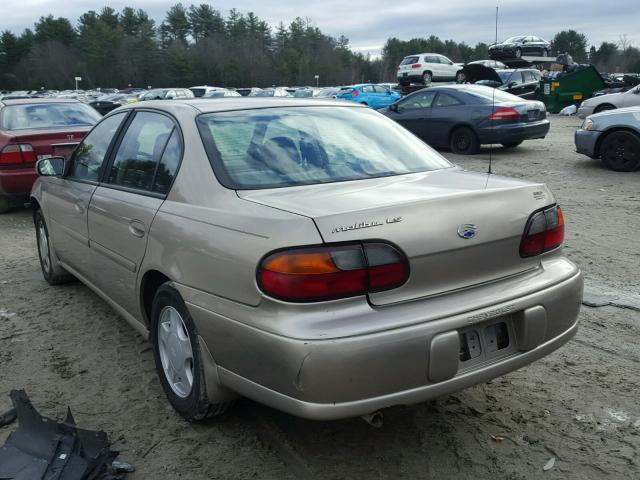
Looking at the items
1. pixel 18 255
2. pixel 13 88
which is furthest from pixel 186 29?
pixel 18 255

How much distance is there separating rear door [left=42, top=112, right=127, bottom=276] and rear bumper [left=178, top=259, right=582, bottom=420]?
181cm

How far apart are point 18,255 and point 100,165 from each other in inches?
126

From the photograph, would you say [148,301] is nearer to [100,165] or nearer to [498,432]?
[100,165]

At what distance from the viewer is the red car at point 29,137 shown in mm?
7922

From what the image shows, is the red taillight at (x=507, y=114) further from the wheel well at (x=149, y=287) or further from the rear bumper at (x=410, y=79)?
the rear bumper at (x=410, y=79)

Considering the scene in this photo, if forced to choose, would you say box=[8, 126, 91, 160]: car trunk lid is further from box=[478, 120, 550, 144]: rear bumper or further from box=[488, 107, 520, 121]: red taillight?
box=[488, 107, 520, 121]: red taillight

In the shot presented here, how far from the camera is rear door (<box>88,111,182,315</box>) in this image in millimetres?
3178

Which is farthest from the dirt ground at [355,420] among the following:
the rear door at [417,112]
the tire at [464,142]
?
the rear door at [417,112]

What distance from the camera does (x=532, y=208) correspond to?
2.79 m

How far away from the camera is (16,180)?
26.1 ft

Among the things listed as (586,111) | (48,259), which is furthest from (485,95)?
(48,259)

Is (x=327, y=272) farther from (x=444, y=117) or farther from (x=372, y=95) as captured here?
(x=372, y=95)

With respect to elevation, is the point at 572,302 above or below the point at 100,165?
below

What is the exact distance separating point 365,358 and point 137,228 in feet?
5.19
